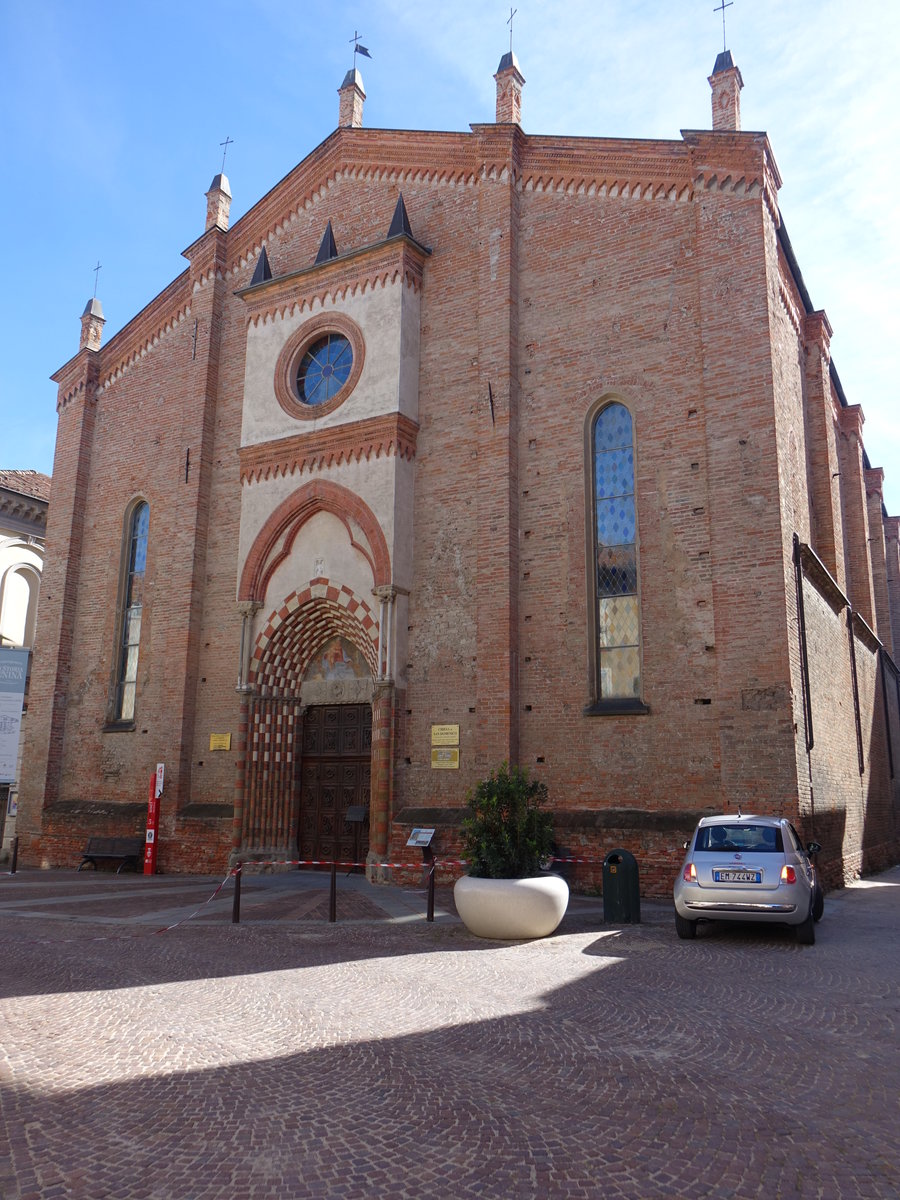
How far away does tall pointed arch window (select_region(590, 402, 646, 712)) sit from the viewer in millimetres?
13828

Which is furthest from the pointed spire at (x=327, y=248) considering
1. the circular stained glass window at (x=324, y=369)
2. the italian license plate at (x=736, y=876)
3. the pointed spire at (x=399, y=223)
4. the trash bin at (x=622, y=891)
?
the italian license plate at (x=736, y=876)

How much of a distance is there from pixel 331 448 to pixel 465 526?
3190 millimetres

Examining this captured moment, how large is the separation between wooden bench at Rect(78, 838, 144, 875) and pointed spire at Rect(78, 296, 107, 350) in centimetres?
1216

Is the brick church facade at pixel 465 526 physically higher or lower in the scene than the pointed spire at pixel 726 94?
lower

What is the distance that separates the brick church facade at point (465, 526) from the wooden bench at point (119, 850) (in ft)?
1.86

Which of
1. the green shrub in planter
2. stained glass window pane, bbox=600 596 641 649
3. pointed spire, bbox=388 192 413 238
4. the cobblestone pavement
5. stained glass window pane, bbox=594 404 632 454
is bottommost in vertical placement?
the cobblestone pavement

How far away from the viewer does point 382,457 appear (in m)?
16.0

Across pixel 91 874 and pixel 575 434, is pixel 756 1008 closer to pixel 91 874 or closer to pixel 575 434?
pixel 575 434

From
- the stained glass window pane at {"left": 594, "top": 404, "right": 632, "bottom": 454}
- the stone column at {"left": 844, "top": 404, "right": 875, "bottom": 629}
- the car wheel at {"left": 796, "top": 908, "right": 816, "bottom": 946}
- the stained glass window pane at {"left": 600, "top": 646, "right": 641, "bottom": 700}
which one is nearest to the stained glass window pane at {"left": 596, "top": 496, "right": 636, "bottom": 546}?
the stained glass window pane at {"left": 594, "top": 404, "right": 632, "bottom": 454}

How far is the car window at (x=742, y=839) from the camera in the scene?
31.4 ft

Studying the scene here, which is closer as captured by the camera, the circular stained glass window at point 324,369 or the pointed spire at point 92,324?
the circular stained glass window at point 324,369

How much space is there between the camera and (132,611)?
779 inches

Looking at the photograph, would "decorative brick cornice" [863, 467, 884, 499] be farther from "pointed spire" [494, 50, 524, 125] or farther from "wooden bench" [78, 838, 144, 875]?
"wooden bench" [78, 838, 144, 875]

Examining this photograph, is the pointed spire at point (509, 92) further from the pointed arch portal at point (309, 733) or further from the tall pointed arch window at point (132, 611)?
the tall pointed arch window at point (132, 611)
